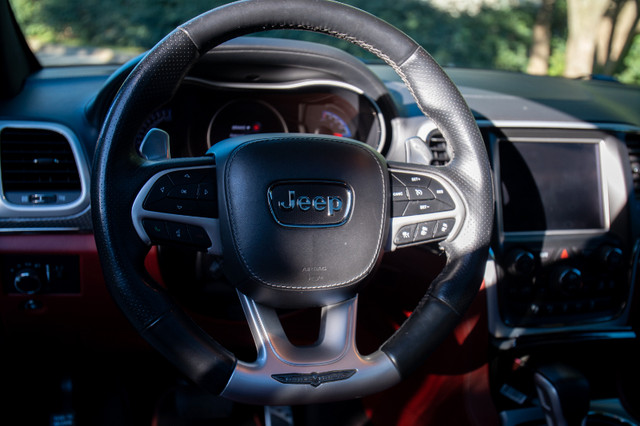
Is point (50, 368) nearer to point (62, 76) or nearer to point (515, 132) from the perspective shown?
point (62, 76)

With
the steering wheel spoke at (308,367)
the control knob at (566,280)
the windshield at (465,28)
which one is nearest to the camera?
the steering wheel spoke at (308,367)

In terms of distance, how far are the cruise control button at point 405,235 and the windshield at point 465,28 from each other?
4411mm

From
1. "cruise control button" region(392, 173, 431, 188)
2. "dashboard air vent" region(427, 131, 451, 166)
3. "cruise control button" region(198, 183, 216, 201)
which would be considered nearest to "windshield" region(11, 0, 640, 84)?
"dashboard air vent" region(427, 131, 451, 166)

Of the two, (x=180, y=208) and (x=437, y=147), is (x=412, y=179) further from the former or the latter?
(x=180, y=208)

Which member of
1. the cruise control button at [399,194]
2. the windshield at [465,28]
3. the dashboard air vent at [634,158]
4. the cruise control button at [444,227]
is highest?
the cruise control button at [399,194]

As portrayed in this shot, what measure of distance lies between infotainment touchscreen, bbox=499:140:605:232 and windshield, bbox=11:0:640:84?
153 inches

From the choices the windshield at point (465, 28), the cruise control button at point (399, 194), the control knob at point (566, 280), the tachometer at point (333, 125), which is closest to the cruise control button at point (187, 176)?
the cruise control button at point (399, 194)

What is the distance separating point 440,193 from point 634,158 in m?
1.04

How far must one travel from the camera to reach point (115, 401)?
2209mm

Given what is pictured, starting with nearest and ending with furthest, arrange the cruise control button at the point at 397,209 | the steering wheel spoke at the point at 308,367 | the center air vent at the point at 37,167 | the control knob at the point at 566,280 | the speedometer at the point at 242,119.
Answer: the steering wheel spoke at the point at 308,367 < the cruise control button at the point at 397,209 < the center air vent at the point at 37,167 < the control knob at the point at 566,280 < the speedometer at the point at 242,119

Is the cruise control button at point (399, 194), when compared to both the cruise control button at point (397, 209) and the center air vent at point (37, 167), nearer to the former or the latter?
the cruise control button at point (397, 209)

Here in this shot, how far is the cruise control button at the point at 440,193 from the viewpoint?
1371 millimetres

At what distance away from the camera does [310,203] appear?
1.27m

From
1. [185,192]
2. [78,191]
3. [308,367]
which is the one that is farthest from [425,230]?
[78,191]
